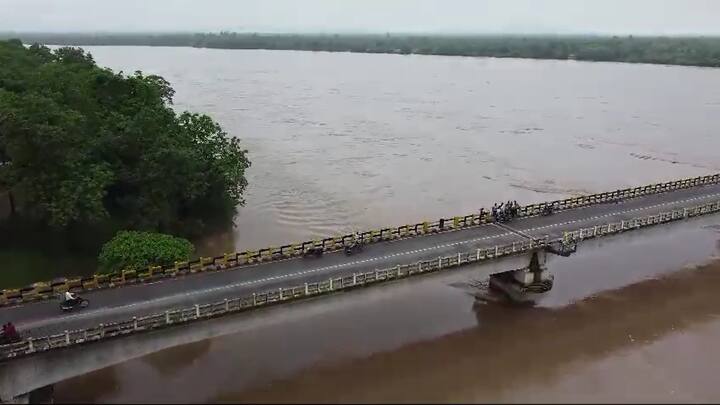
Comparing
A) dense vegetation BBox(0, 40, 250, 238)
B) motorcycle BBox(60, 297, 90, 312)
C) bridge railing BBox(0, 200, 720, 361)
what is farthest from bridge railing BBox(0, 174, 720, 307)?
dense vegetation BBox(0, 40, 250, 238)

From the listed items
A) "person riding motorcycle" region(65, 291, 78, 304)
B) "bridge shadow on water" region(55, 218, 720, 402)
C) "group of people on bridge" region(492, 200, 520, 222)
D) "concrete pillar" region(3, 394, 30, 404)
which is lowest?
"bridge shadow on water" region(55, 218, 720, 402)

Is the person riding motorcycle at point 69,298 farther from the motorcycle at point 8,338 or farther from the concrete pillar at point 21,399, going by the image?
the concrete pillar at point 21,399

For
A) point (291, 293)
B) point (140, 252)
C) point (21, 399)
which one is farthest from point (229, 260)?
point (21, 399)

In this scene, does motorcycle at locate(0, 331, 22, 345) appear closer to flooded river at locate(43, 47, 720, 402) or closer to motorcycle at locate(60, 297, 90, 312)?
motorcycle at locate(60, 297, 90, 312)

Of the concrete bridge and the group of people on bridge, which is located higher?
the group of people on bridge

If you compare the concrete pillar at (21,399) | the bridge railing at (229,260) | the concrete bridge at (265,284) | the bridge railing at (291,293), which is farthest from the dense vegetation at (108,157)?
the concrete pillar at (21,399)

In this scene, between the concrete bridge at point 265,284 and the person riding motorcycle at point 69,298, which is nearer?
the concrete bridge at point 265,284

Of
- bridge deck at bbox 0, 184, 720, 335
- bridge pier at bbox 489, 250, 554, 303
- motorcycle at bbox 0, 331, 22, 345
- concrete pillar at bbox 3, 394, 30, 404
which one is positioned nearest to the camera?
concrete pillar at bbox 3, 394, 30, 404
